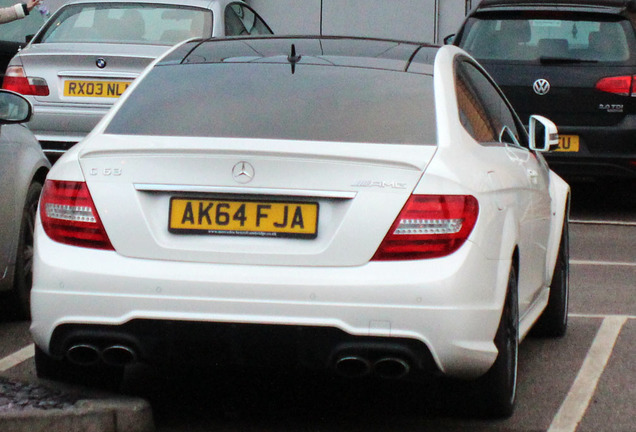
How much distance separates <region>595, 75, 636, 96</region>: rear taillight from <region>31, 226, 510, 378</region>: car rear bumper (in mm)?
7113

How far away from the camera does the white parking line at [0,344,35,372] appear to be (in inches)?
238

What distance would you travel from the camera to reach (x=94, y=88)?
1119cm

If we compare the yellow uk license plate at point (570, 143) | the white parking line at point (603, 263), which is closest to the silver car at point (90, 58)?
the yellow uk license plate at point (570, 143)

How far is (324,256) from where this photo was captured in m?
4.59

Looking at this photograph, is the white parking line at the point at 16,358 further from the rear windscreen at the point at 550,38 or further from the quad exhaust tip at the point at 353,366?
the rear windscreen at the point at 550,38

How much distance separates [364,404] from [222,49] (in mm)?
1551

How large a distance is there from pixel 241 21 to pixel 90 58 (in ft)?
7.28

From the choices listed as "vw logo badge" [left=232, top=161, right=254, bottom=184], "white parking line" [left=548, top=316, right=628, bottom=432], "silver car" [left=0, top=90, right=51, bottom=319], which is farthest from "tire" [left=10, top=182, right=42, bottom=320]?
"white parking line" [left=548, top=316, right=628, bottom=432]

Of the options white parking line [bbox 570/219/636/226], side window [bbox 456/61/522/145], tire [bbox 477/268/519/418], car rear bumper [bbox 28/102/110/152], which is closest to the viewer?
tire [bbox 477/268/519/418]

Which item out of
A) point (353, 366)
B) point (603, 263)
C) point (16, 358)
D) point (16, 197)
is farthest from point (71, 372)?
point (603, 263)

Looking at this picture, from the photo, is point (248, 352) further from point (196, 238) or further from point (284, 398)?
point (284, 398)

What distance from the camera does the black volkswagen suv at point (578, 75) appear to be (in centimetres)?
1155

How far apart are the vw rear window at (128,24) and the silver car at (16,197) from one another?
4368 millimetres

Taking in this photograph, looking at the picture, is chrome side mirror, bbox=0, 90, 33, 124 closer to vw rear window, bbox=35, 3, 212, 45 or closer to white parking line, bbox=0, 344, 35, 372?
white parking line, bbox=0, 344, 35, 372
